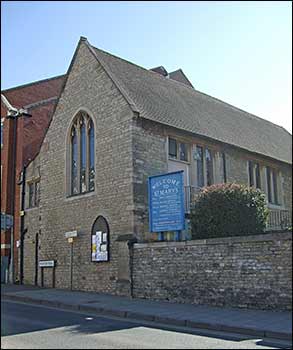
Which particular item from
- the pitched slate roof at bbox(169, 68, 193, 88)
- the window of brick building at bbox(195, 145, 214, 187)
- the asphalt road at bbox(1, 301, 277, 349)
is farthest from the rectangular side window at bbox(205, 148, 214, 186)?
the pitched slate roof at bbox(169, 68, 193, 88)

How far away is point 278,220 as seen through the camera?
888 inches

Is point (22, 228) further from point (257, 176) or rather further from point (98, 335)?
point (98, 335)

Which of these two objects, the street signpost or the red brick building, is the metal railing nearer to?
the street signpost

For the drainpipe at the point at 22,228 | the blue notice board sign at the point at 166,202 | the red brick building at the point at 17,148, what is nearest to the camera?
the blue notice board sign at the point at 166,202

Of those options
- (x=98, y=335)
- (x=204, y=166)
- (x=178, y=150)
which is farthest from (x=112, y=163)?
(x=98, y=335)

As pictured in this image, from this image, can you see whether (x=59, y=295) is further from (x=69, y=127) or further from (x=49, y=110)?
(x=49, y=110)

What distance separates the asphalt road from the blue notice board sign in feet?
16.2

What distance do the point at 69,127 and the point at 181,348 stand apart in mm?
15211

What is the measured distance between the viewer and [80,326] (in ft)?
A: 35.9

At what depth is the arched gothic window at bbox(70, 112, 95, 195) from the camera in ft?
68.5

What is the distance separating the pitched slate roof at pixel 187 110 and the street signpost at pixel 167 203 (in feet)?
11.0

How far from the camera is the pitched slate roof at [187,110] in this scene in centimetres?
2047

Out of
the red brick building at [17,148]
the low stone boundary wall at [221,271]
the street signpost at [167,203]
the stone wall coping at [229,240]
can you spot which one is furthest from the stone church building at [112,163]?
the stone wall coping at [229,240]

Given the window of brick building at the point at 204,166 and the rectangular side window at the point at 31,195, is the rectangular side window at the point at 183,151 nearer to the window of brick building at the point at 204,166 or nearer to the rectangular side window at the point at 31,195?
the window of brick building at the point at 204,166
